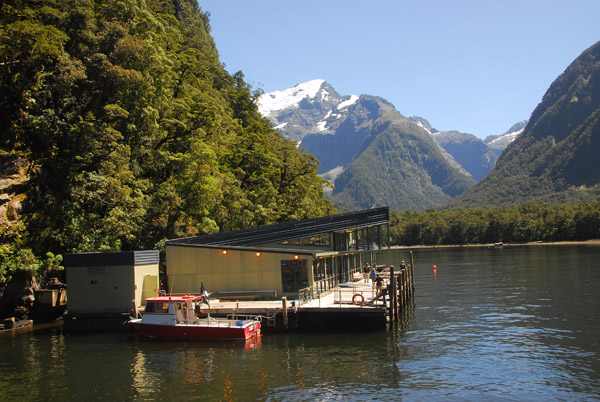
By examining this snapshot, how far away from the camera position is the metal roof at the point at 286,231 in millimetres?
40250

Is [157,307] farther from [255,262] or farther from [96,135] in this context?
[96,135]

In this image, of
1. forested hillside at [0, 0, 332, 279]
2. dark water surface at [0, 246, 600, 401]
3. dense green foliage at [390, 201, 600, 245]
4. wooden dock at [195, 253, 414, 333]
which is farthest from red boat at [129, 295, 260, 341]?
dense green foliage at [390, 201, 600, 245]

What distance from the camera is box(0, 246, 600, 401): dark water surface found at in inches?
874

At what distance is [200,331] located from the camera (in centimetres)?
3181

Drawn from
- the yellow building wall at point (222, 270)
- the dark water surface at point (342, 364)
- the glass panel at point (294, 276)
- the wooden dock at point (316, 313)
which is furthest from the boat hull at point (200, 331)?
the glass panel at point (294, 276)

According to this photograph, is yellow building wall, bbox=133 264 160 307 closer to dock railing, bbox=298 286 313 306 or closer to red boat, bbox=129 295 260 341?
red boat, bbox=129 295 260 341

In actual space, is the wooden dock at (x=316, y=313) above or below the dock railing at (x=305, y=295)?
below

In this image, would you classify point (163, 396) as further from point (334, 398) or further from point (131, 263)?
point (131, 263)

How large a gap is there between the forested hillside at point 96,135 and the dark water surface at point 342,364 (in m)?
9.34

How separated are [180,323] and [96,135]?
17.9 m

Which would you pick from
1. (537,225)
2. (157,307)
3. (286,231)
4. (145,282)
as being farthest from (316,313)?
(537,225)

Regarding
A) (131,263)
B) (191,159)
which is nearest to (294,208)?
(191,159)

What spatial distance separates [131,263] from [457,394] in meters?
23.1

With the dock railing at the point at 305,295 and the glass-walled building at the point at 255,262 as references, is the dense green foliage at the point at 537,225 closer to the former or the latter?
the glass-walled building at the point at 255,262
